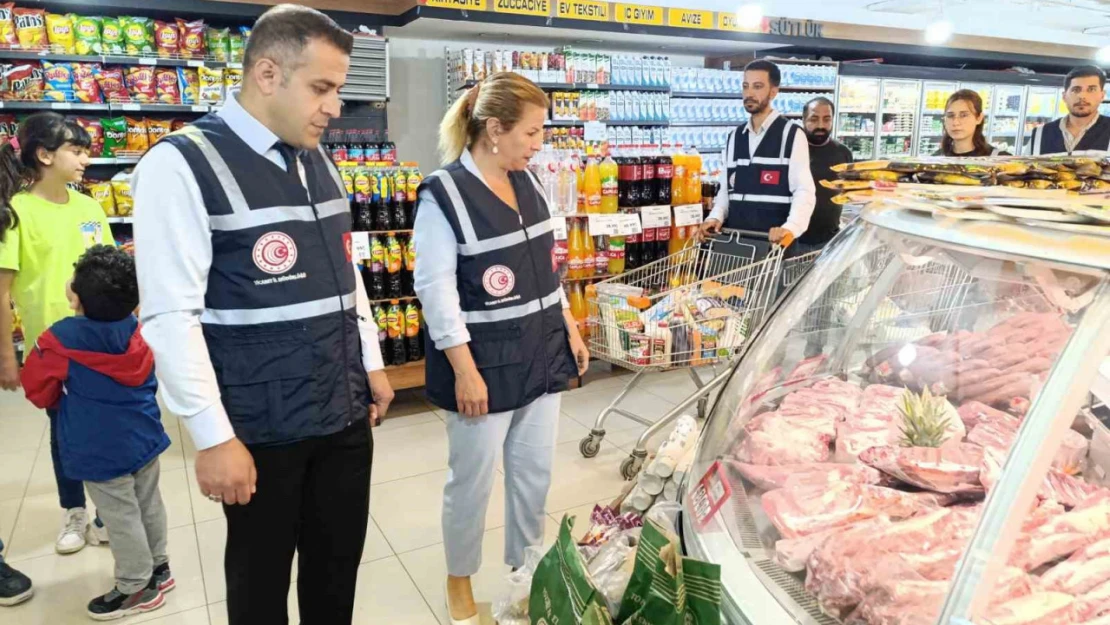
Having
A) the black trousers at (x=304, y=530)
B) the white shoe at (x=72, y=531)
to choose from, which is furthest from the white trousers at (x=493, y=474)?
the white shoe at (x=72, y=531)

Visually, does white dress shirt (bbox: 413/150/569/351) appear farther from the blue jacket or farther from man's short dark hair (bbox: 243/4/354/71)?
the blue jacket

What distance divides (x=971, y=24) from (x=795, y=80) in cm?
289

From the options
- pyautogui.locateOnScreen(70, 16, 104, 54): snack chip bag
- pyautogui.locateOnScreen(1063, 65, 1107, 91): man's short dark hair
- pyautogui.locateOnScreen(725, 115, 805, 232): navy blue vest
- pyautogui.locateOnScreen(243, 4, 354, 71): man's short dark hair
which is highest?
pyautogui.locateOnScreen(70, 16, 104, 54): snack chip bag

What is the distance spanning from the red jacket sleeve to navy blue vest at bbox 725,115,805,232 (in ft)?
11.0

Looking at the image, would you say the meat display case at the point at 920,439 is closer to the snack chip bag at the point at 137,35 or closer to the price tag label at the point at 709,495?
the price tag label at the point at 709,495

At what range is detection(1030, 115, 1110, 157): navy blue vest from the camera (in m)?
4.91

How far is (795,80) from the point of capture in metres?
8.21

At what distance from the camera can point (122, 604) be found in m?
2.57

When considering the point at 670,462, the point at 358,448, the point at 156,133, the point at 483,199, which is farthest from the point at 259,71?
the point at 156,133

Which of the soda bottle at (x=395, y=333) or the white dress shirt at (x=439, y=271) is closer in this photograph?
the white dress shirt at (x=439, y=271)

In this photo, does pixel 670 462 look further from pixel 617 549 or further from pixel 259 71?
pixel 259 71

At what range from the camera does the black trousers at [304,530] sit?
168 cm

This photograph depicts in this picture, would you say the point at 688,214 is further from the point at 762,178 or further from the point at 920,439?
the point at 920,439

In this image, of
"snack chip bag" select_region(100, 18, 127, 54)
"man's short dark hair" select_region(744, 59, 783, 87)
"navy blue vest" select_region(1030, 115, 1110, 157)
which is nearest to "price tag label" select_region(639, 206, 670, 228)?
"man's short dark hair" select_region(744, 59, 783, 87)
